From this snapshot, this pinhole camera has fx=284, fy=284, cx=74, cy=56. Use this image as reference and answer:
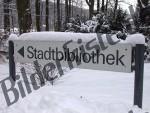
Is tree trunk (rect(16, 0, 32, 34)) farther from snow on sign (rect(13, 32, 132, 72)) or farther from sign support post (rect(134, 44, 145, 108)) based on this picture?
sign support post (rect(134, 44, 145, 108))

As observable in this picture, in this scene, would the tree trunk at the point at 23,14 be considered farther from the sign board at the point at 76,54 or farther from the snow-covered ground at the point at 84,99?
the sign board at the point at 76,54

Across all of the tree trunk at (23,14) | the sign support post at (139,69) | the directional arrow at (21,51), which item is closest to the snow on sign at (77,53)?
the directional arrow at (21,51)

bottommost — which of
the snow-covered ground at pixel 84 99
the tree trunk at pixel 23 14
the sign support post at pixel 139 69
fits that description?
the snow-covered ground at pixel 84 99

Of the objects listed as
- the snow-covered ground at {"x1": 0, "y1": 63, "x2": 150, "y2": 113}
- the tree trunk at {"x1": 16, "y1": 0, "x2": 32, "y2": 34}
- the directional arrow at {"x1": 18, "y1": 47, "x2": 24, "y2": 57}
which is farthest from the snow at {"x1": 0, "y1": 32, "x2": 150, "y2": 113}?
the tree trunk at {"x1": 16, "y1": 0, "x2": 32, "y2": 34}

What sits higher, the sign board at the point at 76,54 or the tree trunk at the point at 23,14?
the tree trunk at the point at 23,14

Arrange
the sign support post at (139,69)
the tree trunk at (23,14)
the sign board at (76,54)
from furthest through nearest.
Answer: the tree trunk at (23,14) < the sign board at (76,54) < the sign support post at (139,69)

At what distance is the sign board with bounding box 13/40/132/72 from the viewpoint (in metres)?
3.71

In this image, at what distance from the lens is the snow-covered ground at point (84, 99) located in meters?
3.80

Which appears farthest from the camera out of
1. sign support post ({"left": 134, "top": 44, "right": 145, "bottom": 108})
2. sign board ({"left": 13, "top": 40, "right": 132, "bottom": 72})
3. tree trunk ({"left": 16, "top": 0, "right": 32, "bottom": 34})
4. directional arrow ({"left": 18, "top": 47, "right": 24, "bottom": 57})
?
tree trunk ({"left": 16, "top": 0, "right": 32, "bottom": 34})

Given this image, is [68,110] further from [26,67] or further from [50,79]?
[26,67]

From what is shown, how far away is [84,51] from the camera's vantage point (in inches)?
156

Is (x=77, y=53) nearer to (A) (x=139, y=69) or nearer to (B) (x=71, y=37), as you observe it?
(B) (x=71, y=37)

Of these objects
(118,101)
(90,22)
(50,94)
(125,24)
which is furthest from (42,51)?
(125,24)

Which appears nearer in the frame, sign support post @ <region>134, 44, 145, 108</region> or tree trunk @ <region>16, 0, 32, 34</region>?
sign support post @ <region>134, 44, 145, 108</region>
